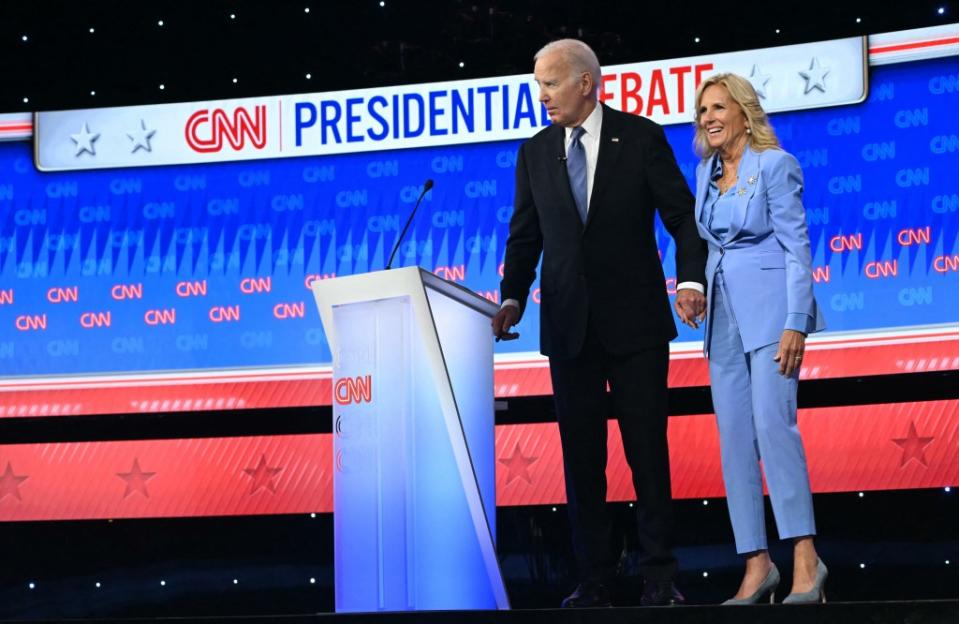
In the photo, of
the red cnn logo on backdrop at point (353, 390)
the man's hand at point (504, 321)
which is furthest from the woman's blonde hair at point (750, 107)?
the red cnn logo on backdrop at point (353, 390)

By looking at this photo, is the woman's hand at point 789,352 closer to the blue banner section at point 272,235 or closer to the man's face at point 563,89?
the man's face at point 563,89

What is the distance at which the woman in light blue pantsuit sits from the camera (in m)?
2.46

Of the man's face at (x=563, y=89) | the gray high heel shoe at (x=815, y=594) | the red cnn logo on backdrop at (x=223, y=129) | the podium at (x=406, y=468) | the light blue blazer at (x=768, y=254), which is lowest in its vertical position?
the gray high heel shoe at (x=815, y=594)

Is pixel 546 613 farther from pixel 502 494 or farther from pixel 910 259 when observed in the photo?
pixel 910 259

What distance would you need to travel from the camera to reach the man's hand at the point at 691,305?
2625 mm

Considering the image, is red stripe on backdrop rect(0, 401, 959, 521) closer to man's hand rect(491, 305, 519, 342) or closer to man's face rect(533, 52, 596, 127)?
man's hand rect(491, 305, 519, 342)

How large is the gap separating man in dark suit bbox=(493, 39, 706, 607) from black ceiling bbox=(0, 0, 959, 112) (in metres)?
1.73

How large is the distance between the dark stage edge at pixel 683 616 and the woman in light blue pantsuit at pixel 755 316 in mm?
247

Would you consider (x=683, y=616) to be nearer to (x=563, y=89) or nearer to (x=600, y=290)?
(x=600, y=290)

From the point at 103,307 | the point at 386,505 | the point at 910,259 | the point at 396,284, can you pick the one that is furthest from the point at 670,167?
the point at 103,307

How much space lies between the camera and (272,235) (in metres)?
4.51

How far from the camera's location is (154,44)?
A: 16.0 feet

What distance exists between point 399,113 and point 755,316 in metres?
2.32

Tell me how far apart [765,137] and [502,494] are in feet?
6.77
